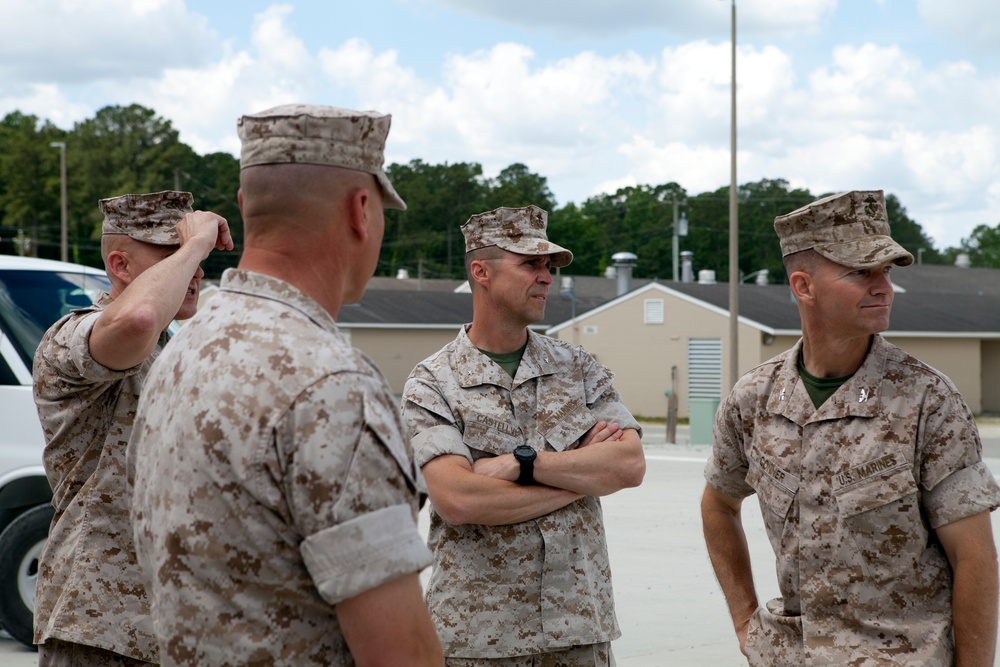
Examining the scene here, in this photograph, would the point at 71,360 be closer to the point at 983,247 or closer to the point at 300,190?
the point at 300,190

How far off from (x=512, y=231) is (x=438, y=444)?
0.94 metres

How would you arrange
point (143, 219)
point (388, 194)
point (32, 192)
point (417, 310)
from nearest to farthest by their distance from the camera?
point (388, 194) → point (143, 219) → point (417, 310) → point (32, 192)

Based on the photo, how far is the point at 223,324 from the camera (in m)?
2.13

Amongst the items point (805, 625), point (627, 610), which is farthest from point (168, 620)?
point (627, 610)

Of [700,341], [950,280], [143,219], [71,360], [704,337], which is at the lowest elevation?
[700,341]

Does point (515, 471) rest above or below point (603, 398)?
below

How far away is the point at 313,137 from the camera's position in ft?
7.10

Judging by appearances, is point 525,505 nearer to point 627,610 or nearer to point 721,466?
point 721,466

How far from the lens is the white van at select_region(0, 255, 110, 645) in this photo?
24.3 ft

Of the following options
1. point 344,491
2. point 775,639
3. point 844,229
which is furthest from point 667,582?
point 344,491

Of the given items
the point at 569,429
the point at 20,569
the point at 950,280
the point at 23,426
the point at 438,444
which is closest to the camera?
the point at 438,444

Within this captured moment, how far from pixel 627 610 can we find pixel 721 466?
526cm

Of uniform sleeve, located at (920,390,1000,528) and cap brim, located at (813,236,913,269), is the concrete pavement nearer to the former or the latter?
uniform sleeve, located at (920,390,1000,528)

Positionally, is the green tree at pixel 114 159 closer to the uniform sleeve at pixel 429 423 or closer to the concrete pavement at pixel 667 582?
the concrete pavement at pixel 667 582
